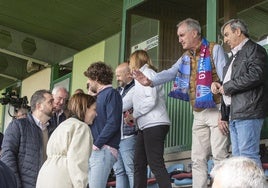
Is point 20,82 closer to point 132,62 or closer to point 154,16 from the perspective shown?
point 154,16

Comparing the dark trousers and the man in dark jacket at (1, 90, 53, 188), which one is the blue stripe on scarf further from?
the man in dark jacket at (1, 90, 53, 188)

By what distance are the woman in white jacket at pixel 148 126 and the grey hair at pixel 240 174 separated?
97.3 inches

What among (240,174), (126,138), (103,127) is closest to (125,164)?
(126,138)

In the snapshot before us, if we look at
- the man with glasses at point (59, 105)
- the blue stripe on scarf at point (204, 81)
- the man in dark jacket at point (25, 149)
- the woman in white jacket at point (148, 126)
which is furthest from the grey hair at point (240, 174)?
the man with glasses at point (59, 105)

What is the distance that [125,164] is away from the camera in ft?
16.3

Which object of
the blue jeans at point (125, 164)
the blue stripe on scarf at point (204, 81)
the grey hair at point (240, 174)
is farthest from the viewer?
the blue jeans at point (125, 164)

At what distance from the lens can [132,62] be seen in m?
5.02

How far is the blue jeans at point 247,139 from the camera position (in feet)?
13.5

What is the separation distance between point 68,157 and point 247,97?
4.77 ft

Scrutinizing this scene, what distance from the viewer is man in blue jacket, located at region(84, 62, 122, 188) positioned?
4402 mm

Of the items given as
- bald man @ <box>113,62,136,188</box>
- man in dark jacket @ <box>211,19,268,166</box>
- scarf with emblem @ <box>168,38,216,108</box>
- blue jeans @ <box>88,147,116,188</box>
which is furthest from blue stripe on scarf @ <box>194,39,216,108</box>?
blue jeans @ <box>88,147,116,188</box>

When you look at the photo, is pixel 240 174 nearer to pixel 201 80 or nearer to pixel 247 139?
pixel 247 139

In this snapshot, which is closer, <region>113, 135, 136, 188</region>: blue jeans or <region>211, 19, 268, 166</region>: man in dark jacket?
<region>211, 19, 268, 166</region>: man in dark jacket

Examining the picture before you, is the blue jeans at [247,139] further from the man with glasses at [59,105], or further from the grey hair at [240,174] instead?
the grey hair at [240,174]
